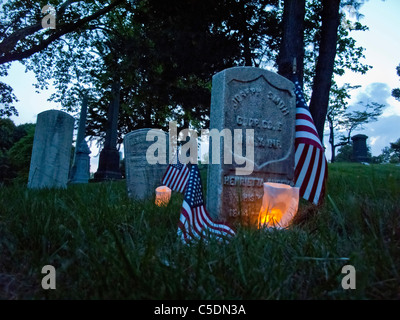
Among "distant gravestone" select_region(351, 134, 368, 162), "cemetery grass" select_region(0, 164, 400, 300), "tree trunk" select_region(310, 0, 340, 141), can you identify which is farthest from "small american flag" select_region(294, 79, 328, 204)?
"distant gravestone" select_region(351, 134, 368, 162)

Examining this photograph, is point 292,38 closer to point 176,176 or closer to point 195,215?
point 176,176

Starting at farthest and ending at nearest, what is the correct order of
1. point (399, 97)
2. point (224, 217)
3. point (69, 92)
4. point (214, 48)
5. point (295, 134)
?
point (399, 97) < point (69, 92) < point (214, 48) < point (295, 134) < point (224, 217)

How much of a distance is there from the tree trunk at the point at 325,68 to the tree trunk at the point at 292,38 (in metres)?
0.65

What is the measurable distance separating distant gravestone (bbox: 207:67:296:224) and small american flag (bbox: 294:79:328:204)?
113 millimetres

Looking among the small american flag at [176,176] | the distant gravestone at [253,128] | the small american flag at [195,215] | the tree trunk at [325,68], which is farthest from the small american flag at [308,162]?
the tree trunk at [325,68]

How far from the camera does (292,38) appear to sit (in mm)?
7102

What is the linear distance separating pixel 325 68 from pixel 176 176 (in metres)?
4.75

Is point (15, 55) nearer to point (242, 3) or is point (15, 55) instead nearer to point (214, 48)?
point (214, 48)

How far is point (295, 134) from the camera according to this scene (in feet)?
14.6

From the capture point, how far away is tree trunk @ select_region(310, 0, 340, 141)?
7.47 meters

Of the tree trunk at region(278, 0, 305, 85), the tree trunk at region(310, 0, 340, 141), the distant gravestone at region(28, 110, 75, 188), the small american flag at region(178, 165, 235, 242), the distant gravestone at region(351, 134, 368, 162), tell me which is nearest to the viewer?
the small american flag at region(178, 165, 235, 242)

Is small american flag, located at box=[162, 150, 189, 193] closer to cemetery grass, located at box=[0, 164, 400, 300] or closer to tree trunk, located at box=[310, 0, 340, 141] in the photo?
tree trunk, located at box=[310, 0, 340, 141]
